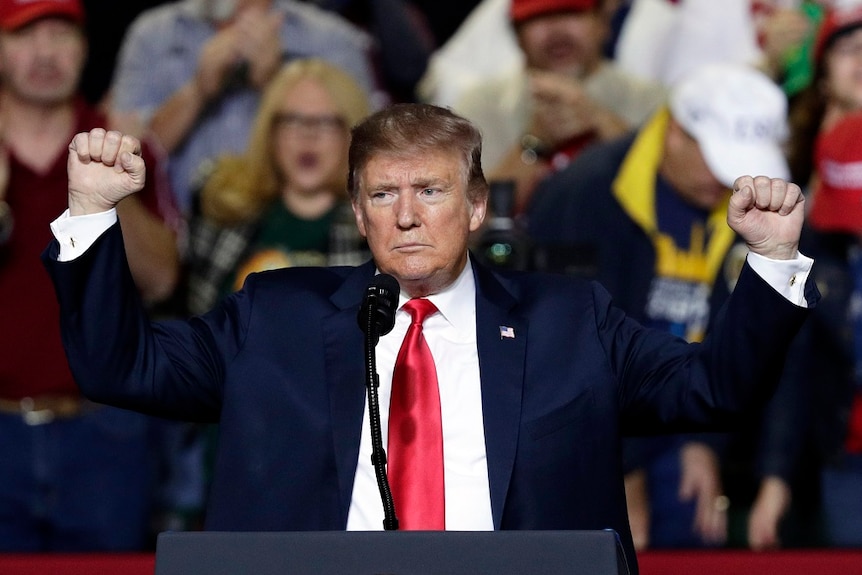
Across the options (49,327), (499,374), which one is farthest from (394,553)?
(49,327)

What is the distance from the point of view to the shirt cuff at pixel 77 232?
2348 mm

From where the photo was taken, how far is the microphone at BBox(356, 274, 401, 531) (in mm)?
2127

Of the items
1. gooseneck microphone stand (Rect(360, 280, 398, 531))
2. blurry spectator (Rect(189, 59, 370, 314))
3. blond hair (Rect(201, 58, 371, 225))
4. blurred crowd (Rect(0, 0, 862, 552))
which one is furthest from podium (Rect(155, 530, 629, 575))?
blond hair (Rect(201, 58, 371, 225))

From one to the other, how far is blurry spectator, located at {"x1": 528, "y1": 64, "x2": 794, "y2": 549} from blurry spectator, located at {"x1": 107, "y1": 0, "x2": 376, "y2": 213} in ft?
2.81

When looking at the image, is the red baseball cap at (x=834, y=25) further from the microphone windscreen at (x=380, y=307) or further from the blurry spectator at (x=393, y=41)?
the microphone windscreen at (x=380, y=307)

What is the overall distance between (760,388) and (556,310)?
0.37m

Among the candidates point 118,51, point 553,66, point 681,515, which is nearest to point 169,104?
point 118,51

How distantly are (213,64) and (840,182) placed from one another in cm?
182

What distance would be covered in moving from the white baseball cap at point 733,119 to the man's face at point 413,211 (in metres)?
1.68

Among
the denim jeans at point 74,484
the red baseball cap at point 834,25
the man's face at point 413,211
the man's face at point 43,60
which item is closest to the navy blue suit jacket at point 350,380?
the man's face at point 413,211

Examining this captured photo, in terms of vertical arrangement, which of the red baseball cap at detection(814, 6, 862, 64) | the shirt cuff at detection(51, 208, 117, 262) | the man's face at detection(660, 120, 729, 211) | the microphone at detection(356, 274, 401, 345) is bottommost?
the man's face at detection(660, 120, 729, 211)

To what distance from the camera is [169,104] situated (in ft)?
15.3

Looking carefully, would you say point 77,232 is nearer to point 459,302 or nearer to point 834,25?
point 459,302

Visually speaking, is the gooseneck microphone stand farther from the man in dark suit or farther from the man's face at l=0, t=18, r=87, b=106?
the man's face at l=0, t=18, r=87, b=106
